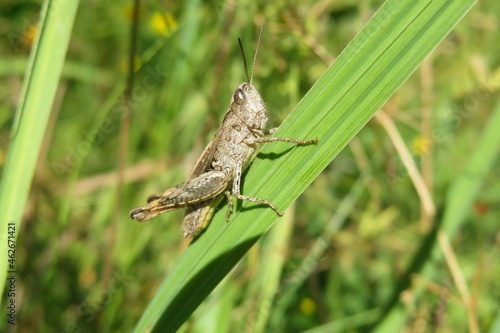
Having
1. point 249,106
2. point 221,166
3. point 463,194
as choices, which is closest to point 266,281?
point 221,166

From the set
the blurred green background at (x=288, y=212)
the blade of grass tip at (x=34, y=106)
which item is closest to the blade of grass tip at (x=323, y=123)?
the blade of grass tip at (x=34, y=106)

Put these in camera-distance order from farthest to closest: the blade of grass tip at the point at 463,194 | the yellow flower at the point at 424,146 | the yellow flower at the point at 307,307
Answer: the yellow flower at the point at 307,307 → the yellow flower at the point at 424,146 → the blade of grass tip at the point at 463,194

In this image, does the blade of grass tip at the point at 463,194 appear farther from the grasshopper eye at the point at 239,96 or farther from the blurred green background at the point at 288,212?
the grasshopper eye at the point at 239,96

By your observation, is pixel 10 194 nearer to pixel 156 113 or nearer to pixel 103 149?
pixel 156 113

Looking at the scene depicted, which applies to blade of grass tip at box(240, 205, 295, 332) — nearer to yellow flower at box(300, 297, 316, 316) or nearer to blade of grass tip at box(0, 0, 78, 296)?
yellow flower at box(300, 297, 316, 316)

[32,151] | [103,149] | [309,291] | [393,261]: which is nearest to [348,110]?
[32,151]

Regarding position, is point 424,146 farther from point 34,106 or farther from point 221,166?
point 34,106

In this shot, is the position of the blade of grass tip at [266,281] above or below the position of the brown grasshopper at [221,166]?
below

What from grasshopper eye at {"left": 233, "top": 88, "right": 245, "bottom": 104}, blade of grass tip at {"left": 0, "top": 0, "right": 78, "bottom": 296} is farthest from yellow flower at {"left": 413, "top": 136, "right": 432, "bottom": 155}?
blade of grass tip at {"left": 0, "top": 0, "right": 78, "bottom": 296}
